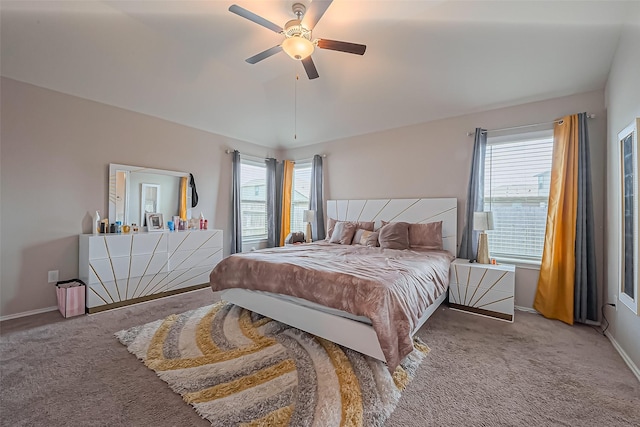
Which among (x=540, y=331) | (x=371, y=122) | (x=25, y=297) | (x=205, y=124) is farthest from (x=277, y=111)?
(x=540, y=331)

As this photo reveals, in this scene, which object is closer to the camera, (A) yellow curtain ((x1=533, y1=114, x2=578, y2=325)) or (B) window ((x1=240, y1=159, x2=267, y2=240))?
(A) yellow curtain ((x1=533, y1=114, x2=578, y2=325))

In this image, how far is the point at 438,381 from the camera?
1827 millimetres

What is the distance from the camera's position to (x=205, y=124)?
4414 millimetres

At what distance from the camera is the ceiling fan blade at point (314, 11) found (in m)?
1.92

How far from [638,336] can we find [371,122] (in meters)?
3.71

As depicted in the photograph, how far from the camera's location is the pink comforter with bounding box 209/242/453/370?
6.04 ft

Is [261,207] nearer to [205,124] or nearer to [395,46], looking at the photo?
[205,124]

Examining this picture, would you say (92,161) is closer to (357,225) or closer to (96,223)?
(96,223)

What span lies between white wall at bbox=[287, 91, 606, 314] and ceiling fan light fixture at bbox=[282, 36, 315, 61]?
2421mm

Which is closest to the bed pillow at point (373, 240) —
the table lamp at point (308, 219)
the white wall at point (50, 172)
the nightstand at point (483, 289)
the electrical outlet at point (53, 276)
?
the nightstand at point (483, 289)

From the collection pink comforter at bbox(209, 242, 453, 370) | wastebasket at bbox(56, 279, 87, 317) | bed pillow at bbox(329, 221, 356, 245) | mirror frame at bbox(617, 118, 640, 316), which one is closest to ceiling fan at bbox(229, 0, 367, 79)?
pink comforter at bbox(209, 242, 453, 370)

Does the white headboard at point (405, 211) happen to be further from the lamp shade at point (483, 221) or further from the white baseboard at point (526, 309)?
the white baseboard at point (526, 309)

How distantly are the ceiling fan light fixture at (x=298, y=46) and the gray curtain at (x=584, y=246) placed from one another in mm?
3027

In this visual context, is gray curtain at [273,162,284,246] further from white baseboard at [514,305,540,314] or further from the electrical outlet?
white baseboard at [514,305,540,314]
